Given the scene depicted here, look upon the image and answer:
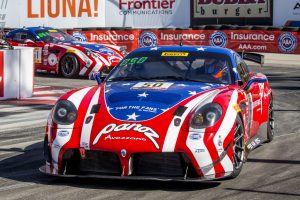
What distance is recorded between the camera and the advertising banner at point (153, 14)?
3903 centimetres

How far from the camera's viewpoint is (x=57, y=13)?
135 feet

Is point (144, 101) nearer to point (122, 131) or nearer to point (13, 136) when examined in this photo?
point (122, 131)

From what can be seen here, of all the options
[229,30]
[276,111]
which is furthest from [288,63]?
[276,111]

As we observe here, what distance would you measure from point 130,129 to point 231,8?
31170 millimetres

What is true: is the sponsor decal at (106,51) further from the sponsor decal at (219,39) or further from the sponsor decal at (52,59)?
the sponsor decal at (219,39)

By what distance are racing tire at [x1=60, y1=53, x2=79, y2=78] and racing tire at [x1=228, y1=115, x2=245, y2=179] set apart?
12865 mm

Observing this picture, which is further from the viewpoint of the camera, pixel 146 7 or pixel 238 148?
pixel 146 7

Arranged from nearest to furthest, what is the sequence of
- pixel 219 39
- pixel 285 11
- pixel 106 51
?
pixel 106 51 → pixel 219 39 → pixel 285 11

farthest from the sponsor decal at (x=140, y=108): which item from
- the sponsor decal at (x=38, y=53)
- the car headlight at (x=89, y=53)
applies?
the sponsor decal at (x=38, y=53)

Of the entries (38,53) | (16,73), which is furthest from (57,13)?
(16,73)

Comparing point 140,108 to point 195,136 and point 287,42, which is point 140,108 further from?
point 287,42

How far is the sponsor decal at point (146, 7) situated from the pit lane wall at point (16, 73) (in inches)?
930

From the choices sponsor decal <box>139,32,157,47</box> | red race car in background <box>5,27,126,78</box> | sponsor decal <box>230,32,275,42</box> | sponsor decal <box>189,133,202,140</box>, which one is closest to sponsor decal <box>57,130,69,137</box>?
sponsor decal <box>189,133,202,140</box>

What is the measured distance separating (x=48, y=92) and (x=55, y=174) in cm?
998
